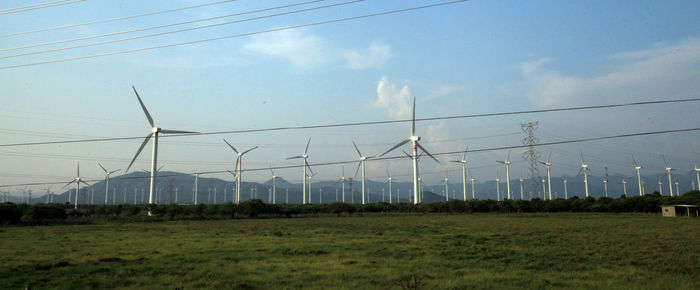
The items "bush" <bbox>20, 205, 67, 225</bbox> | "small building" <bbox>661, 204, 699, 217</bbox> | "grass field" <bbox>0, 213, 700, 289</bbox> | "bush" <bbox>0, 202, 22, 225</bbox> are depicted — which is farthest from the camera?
"small building" <bbox>661, 204, 699, 217</bbox>

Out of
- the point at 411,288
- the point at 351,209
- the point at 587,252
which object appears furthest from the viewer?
the point at 351,209

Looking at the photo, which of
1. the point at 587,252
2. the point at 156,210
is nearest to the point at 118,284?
the point at 587,252

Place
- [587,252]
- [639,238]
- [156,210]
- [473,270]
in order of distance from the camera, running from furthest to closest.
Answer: [156,210]
[639,238]
[587,252]
[473,270]

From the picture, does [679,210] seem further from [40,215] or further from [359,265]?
[40,215]

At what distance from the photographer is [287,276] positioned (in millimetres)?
21219

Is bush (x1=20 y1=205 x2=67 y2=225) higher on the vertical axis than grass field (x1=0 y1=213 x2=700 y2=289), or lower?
higher

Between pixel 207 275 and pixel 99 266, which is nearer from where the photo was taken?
pixel 207 275

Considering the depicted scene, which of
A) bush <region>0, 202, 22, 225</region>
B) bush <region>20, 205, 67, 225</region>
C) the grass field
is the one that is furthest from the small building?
bush <region>0, 202, 22, 225</region>

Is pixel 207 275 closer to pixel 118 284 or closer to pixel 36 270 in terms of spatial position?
pixel 118 284

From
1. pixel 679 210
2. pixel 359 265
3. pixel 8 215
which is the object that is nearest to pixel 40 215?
pixel 8 215

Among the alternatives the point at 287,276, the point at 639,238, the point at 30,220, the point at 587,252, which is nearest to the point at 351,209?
the point at 30,220

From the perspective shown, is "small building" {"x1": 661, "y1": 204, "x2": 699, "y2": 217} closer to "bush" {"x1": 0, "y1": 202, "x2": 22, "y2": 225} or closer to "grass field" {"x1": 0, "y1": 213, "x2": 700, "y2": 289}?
"grass field" {"x1": 0, "y1": 213, "x2": 700, "y2": 289}

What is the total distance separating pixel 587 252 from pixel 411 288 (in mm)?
18831

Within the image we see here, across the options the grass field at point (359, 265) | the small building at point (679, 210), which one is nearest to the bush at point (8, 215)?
the grass field at point (359, 265)
